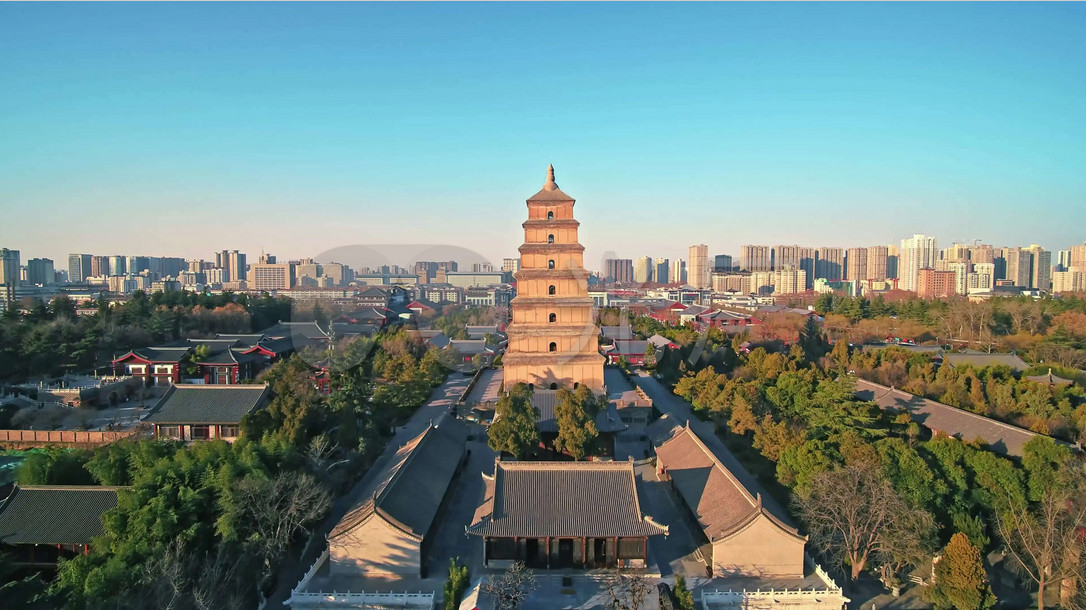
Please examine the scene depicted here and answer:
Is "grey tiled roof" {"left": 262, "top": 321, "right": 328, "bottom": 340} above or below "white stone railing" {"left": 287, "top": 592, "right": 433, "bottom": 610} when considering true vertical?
above

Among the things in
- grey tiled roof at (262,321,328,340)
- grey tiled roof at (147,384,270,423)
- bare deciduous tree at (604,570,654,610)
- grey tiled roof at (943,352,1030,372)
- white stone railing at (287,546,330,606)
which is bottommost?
white stone railing at (287,546,330,606)

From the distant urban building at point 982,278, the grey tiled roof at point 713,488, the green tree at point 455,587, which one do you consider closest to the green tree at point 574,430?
the grey tiled roof at point 713,488

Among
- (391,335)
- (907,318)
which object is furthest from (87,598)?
(907,318)

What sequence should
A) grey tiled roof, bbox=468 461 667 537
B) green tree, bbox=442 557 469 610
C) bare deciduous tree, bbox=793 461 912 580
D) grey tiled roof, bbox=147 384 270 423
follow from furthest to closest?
grey tiled roof, bbox=147 384 270 423 → bare deciduous tree, bbox=793 461 912 580 → grey tiled roof, bbox=468 461 667 537 → green tree, bbox=442 557 469 610

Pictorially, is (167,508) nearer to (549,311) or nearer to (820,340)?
(549,311)

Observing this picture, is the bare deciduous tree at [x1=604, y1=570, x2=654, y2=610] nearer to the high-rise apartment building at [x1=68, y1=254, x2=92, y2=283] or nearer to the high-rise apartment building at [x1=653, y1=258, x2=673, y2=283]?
the high-rise apartment building at [x1=653, y1=258, x2=673, y2=283]

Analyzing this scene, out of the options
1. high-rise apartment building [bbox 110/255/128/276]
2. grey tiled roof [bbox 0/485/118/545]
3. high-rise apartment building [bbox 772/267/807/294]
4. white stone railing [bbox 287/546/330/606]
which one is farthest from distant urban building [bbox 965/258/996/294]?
high-rise apartment building [bbox 110/255/128/276]

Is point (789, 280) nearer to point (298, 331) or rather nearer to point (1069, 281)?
point (1069, 281)

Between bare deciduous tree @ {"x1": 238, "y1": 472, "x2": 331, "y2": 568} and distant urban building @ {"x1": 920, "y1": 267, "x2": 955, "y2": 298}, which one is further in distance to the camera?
distant urban building @ {"x1": 920, "y1": 267, "x2": 955, "y2": 298}
